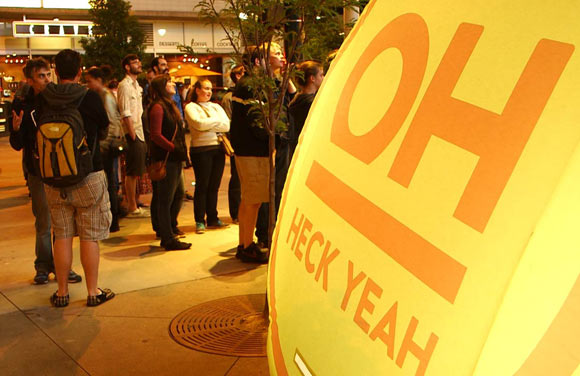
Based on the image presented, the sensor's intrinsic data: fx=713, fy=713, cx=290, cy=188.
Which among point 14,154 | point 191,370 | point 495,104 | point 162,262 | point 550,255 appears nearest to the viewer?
point 550,255

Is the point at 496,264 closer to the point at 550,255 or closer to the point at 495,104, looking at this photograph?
the point at 550,255

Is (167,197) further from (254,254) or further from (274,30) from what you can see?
(274,30)

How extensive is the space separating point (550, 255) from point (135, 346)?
168 inches

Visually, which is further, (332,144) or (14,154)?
(14,154)

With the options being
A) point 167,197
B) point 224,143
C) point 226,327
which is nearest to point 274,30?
point 226,327

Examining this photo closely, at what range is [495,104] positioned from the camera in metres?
1.05

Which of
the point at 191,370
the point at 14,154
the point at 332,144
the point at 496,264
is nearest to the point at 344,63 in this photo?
the point at 332,144

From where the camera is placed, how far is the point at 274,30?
4.89 m

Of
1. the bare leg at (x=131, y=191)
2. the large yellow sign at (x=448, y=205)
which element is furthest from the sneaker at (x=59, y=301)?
the large yellow sign at (x=448, y=205)

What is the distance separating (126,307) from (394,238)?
4766 millimetres

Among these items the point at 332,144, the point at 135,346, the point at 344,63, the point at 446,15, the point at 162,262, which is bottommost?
the point at 162,262

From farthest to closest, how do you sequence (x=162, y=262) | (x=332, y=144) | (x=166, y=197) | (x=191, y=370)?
(x=166, y=197) → (x=162, y=262) → (x=191, y=370) → (x=332, y=144)

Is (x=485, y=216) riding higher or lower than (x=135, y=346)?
higher

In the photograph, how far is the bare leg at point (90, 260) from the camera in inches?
215
